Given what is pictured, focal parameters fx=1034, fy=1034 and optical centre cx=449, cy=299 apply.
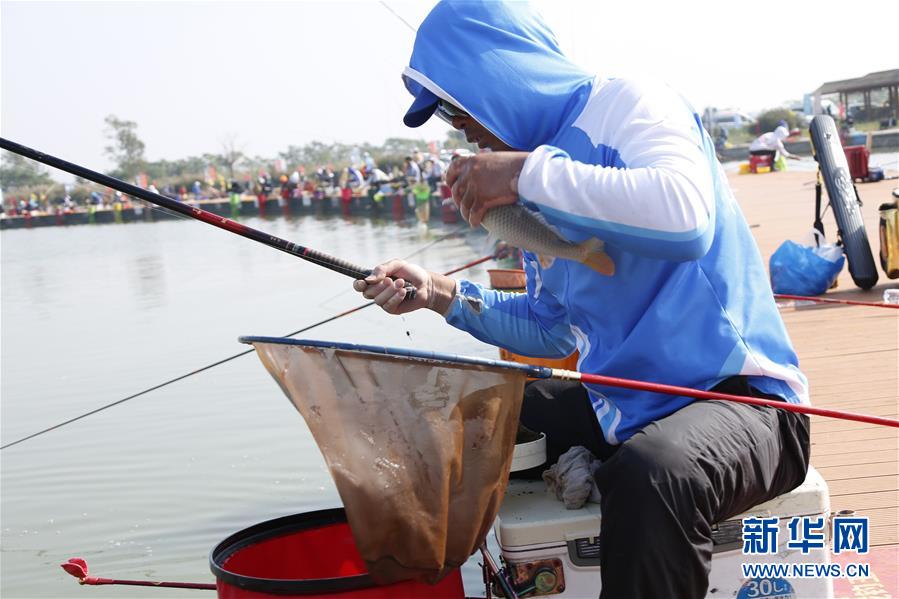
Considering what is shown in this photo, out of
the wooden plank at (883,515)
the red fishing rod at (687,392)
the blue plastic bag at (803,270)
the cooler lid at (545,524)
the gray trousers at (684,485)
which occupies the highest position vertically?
the red fishing rod at (687,392)

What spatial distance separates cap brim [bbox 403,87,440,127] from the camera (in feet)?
7.80

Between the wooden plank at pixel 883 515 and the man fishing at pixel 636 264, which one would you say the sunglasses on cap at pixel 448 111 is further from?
the wooden plank at pixel 883 515

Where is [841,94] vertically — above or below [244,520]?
above

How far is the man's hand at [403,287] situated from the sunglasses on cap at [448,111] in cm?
38

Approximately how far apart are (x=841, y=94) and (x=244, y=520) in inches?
1926

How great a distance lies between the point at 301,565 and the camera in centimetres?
259

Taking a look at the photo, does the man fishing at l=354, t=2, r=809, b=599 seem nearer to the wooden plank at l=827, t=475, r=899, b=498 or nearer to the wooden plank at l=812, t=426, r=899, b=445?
the wooden plank at l=827, t=475, r=899, b=498

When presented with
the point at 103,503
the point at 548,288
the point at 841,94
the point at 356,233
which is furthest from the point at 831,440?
the point at 841,94

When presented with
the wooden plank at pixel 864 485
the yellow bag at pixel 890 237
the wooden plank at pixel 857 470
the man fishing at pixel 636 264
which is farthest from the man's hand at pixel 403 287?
the yellow bag at pixel 890 237

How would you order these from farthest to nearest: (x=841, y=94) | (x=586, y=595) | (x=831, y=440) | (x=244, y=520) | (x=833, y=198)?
1. (x=841, y=94)
2. (x=833, y=198)
3. (x=244, y=520)
4. (x=831, y=440)
5. (x=586, y=595)

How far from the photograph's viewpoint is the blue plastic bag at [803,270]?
733 centimetres

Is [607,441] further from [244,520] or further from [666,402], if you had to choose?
[244,520]

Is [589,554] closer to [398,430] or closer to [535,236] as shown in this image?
[398,430]

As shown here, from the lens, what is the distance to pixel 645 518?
187cm
